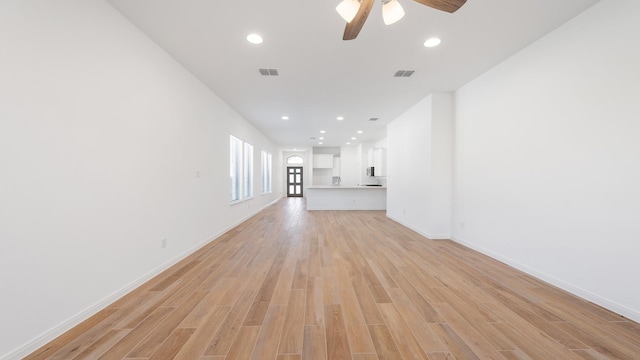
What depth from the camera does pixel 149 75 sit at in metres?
2.66

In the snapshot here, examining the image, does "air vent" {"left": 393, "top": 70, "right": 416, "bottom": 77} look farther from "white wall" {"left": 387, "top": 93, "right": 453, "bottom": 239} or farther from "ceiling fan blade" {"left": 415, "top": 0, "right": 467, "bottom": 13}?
"ceiling fan blade" {"left": 415, "top": 0, "right": 467, "bottom": 13}

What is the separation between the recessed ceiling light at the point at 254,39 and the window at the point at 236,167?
317 centimetres

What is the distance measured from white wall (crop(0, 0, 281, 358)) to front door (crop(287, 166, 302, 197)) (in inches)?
430

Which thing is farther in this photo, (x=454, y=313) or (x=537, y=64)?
(x=537, y=64)

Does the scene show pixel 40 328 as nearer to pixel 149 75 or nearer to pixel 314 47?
pixel 149 75

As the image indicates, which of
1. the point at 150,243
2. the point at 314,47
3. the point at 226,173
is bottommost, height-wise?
the point at 150,243

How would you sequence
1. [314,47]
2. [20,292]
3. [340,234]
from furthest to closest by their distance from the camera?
[340,234], [314,47], [20,292]

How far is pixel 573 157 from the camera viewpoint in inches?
92.0

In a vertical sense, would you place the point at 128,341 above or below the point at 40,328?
below

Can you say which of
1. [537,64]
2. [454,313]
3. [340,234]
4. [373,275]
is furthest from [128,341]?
[537,64]

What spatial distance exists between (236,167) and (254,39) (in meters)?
3.90

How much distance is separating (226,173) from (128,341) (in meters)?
3.67

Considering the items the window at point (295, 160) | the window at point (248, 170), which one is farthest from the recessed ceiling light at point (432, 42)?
the window at point (295, 160)

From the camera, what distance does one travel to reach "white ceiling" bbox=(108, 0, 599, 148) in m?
2.21
